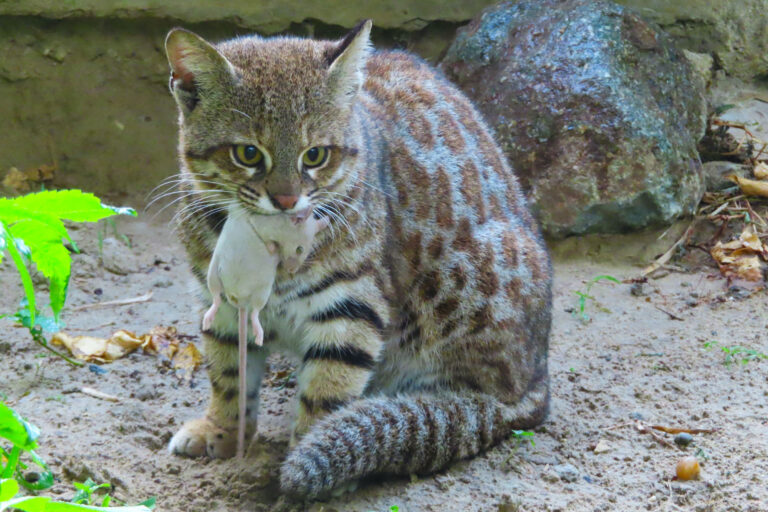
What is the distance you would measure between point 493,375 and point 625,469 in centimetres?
76

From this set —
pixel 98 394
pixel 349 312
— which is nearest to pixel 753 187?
pixel 349 312

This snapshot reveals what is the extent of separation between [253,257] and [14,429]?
1419mm

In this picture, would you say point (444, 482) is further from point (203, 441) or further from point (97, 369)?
point (97, 369)

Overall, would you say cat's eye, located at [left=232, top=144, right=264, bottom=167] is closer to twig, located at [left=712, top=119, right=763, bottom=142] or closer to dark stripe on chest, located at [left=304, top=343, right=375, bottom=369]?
dark stripe on chest, located at [left=304, top=343, right=375, bottom=369]

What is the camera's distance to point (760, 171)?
6.80 m

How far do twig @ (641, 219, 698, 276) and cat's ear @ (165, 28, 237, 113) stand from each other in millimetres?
3714

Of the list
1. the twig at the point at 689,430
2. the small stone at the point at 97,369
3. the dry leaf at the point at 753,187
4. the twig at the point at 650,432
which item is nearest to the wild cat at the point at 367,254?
the twig at the point at 650,432

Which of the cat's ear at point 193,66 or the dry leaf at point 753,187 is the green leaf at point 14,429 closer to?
the cat's ear at point 193,66

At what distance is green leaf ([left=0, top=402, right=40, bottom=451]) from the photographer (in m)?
1.99

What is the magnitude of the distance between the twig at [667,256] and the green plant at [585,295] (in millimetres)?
339

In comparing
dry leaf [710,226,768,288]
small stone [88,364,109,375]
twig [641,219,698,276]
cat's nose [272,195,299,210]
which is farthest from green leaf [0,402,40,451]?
dry leaf [710,226,768,288]

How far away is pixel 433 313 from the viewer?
14.2 ft

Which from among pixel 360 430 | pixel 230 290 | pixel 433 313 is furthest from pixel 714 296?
pixel 230 290

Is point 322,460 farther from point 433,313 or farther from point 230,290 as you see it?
point 433,313
